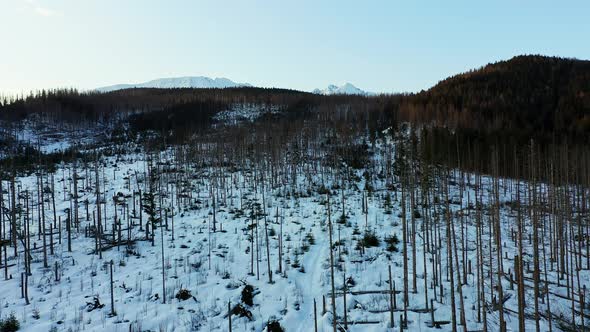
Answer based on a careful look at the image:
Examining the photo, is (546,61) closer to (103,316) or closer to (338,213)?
(338,213)

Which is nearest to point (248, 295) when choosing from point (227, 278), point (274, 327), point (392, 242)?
point (227, 278)

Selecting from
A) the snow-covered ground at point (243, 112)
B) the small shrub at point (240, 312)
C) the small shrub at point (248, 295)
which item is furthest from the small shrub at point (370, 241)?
the snow-covered ground at point (243, 112)

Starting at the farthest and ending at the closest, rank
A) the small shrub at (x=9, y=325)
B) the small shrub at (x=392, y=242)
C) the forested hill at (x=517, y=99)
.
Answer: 1. the forested hill at (x=517, y=99)
2. the small shrub at (x=392, y=242)
3. the small shrub at (x=9, y=325)

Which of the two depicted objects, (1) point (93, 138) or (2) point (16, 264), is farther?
(1) point (93, 138)

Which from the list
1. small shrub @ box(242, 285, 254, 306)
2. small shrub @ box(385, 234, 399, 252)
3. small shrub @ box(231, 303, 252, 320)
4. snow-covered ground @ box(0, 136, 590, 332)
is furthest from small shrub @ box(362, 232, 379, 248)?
small shrub @ box(231, 303, 252, 320)

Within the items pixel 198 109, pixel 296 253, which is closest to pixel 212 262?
pixel 296 253

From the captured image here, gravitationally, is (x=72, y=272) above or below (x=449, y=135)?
below

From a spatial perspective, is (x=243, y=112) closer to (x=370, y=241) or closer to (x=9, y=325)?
(x=370, y=241)

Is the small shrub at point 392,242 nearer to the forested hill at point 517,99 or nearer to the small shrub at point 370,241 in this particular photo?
the small shrub at point 370,241
